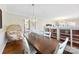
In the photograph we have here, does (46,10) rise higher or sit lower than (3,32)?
higher

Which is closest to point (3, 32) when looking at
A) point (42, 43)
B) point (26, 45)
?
point (26, 45)

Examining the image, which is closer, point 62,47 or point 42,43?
point 62,47

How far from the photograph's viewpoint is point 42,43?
1828 millimetres

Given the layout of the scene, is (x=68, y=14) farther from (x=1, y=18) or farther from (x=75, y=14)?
(x=1, y=18)

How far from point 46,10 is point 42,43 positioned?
1.64 ft

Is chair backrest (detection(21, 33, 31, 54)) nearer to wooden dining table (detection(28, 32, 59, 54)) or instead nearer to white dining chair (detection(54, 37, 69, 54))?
wooden dining table (detection(28, 32, 59, 54))

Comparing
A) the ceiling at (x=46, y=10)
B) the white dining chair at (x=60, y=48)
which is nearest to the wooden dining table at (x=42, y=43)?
the white dining chair at (x=60, y=48)

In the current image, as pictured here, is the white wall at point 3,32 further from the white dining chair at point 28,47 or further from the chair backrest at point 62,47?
the chair backrest at point 62,47

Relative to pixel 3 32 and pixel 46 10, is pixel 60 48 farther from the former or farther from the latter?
pixel 3 32

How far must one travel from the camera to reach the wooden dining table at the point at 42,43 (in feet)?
5.32
